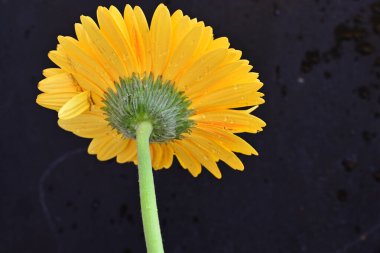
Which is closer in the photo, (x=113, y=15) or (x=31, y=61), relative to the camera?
(x=113, y=15)

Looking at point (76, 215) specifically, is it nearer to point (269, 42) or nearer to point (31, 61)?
point (31, 61)

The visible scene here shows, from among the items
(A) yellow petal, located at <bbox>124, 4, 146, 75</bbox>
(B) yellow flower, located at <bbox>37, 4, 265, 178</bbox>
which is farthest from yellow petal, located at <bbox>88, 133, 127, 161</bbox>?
(A) yellow petal, located at <bbox>124, 4, 146, 75</bbox>

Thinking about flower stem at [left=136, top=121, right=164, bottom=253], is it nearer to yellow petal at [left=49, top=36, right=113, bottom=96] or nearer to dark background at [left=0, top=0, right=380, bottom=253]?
yellow petal at [left=49, top=36, right=113, bottom=96]

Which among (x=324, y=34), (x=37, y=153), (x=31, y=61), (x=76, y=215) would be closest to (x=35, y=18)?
(x=31, y=61)

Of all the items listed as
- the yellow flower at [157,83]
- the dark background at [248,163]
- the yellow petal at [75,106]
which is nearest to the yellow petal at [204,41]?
the yellow flower at [157,83]

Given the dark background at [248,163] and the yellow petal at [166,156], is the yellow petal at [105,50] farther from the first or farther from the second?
the dark background at [248,163]

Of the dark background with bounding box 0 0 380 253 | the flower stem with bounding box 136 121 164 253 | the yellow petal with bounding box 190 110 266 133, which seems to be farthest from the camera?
the dark background with bounding box 0 0 380 253

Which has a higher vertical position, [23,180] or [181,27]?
[23,180]
